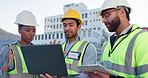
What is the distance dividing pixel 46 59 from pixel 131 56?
44.9 inches

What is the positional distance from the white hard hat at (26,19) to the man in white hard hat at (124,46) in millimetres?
1642

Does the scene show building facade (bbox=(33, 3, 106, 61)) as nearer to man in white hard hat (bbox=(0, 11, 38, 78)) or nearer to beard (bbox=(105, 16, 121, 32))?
man in white hard hat (bbox=(0, 11, 38, 78))

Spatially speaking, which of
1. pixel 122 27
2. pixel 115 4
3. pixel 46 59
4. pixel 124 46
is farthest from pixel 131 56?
pixel 46 59

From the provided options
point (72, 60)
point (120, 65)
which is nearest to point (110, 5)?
point (120, 65)

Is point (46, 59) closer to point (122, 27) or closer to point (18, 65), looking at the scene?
point (18, 65)

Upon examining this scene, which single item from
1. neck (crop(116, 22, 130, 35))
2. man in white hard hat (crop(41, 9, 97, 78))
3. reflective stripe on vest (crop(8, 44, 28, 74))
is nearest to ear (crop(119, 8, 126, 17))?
neck (crop(116, 22, 130, 35))

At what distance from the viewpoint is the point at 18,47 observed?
3262mm

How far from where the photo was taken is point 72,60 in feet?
9.58

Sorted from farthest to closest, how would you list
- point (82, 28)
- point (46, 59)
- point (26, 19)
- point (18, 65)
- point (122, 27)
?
point (82, 28)
point (26, 19)
point (18, 65)
point (122, 27)
point (46, 59)

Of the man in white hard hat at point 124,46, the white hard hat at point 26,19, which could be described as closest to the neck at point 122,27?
the man in white hard hat at point 124,46

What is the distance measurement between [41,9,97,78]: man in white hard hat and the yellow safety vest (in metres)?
0.61

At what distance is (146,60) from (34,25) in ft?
7.91

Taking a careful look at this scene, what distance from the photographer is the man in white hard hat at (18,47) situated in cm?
308

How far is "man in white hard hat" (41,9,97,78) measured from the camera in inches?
113
